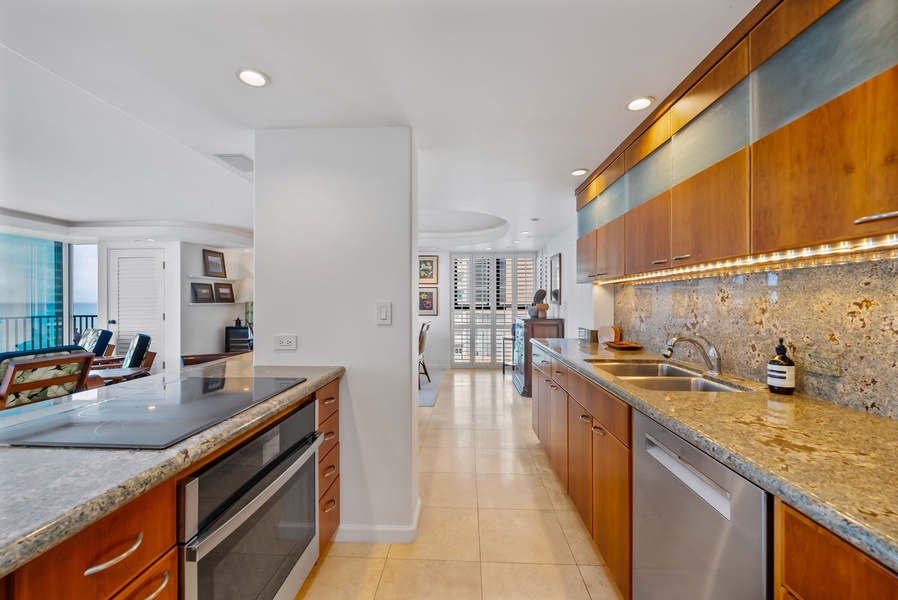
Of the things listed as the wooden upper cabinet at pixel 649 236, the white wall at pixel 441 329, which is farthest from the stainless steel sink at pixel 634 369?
the white wall at pixel 441 329

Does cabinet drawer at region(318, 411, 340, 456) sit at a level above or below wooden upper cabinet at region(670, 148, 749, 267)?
below

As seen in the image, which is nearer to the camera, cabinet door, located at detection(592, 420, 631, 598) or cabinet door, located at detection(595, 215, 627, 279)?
cabinet door, located at detection(592, 420, 631, 598)

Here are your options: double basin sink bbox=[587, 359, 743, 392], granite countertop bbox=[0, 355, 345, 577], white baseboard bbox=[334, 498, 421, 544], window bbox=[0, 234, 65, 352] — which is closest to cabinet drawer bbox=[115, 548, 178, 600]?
granite countertop bbox=[0, 355, 345, 577]

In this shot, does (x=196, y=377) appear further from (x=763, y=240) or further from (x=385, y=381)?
(x=763, y=240)

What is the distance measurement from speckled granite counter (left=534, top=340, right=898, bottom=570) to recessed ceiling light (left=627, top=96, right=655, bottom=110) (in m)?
1.42

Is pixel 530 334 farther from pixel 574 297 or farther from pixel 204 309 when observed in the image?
pixel 204 309

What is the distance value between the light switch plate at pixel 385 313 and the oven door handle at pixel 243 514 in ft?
2.38

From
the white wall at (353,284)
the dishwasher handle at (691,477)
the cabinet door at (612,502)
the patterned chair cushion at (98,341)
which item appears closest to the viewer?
the dishwasher handle at (691,477)

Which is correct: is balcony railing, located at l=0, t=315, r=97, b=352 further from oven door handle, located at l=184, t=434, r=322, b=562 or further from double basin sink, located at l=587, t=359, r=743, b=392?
double basin sink, located at l=587, t=359, r=743, b=392

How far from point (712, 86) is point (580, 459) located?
1.93m

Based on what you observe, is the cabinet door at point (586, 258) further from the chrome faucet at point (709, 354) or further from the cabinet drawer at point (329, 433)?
the cabinet drawer at point (329, 433)

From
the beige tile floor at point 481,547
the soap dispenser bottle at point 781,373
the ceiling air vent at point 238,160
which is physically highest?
the ceiling air vent at point 238,160

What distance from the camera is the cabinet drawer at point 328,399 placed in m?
1.77

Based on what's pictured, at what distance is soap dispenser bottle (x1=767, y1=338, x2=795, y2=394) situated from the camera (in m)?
1.36
